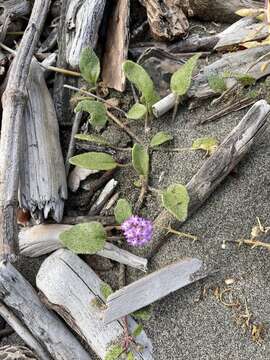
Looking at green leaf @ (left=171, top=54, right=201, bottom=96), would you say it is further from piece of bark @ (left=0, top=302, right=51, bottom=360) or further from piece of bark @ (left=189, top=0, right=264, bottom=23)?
piece of bark @ (left=0, top=302, right=51, bottom=360)

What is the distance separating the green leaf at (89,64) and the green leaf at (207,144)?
0.43 m

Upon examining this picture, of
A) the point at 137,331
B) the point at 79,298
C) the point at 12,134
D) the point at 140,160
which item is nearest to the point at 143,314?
the point at 137,331

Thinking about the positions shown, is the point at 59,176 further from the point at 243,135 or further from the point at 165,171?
the point at 243,135

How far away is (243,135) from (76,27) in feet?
2.46

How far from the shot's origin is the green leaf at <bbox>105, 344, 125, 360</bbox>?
69.6 inches

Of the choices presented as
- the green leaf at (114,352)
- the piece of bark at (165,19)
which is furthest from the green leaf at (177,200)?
the piece of bark at (165,19)

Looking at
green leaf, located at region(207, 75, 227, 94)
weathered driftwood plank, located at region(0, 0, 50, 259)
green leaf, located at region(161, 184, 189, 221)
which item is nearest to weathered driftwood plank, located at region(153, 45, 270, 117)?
green leaf, located at region(207, 75, 227, 94)

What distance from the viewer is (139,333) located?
1808 mm

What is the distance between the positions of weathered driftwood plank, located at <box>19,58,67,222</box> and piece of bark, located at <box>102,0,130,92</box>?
0.77 ft

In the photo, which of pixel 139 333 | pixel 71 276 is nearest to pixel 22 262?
pixel 71 276

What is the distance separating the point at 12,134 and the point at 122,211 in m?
0.43

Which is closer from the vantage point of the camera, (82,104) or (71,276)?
(71,276)

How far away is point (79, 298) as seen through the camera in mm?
1831

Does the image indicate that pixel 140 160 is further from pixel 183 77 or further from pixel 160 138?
pixel 183 77
